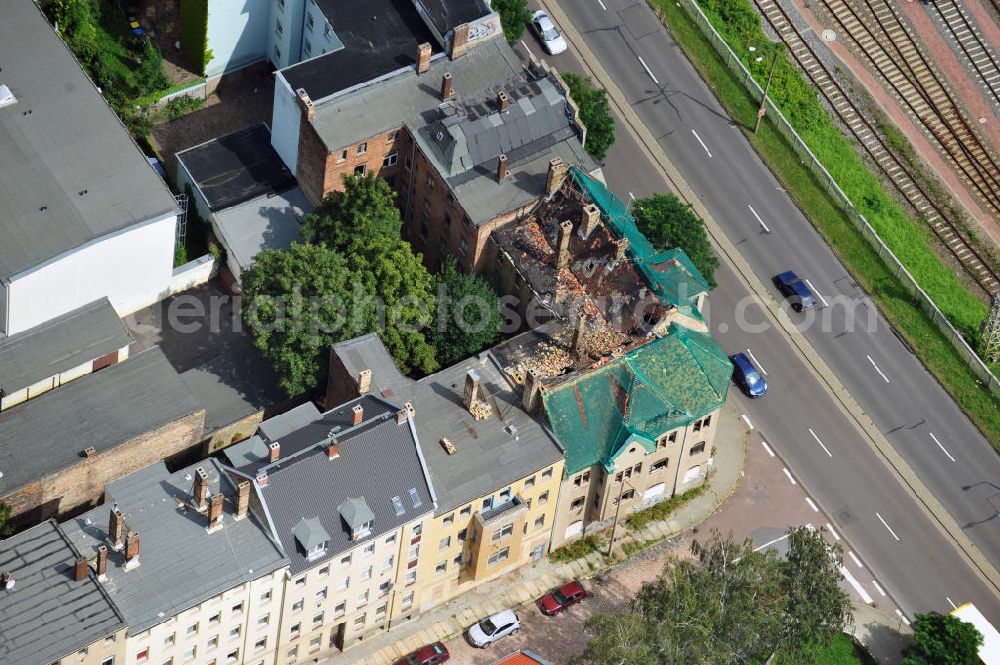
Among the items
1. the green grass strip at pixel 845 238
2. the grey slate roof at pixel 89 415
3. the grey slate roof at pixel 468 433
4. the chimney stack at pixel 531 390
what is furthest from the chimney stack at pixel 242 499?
the green grass strip at pixel 845 238

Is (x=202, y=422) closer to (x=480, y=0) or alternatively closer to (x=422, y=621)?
(x=422, y=621)

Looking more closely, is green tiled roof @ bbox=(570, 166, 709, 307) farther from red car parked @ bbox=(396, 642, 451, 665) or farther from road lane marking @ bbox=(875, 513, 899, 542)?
red car parked @ bbox=(396, 642, 451, 665)

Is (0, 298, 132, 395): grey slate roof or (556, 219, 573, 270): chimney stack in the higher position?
(0, 298, 132, 395): grey slate roof

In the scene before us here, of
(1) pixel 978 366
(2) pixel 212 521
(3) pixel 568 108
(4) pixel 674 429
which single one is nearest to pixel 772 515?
(4) pixel 674 429

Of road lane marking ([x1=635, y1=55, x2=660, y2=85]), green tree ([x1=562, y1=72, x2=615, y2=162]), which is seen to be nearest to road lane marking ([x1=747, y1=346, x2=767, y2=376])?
green tree ([x1=562, y1=72, x2=615, y2=162])

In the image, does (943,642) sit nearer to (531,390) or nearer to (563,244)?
(531,390)

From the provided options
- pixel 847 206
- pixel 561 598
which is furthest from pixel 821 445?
pixel 561 598
